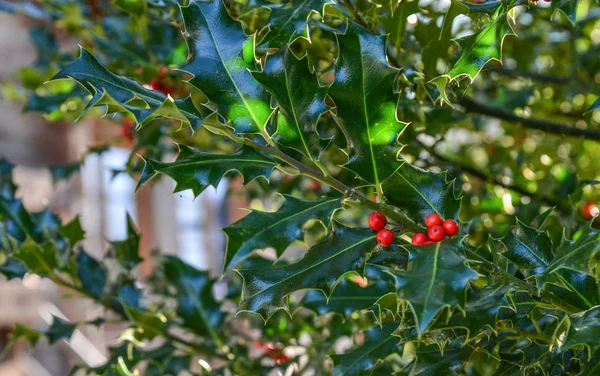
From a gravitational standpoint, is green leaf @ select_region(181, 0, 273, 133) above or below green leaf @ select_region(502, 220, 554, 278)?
above

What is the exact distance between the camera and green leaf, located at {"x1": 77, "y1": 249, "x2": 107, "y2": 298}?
133 cm

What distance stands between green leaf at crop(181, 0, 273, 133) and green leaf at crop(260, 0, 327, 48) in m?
0.09

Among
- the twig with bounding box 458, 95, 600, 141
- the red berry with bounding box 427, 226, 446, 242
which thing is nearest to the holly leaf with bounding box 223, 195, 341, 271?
the red berry with bounding box 427, 226, 446, 242

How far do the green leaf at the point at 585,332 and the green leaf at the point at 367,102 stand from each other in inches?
9.3

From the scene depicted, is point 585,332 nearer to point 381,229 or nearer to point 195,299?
point 381,229

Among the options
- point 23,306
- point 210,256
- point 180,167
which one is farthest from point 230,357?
point 210,256

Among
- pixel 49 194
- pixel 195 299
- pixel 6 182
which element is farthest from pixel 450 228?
pixel 49 194

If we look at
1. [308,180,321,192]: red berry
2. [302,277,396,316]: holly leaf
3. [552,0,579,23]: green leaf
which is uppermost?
[552,0,579,23]: green leaf

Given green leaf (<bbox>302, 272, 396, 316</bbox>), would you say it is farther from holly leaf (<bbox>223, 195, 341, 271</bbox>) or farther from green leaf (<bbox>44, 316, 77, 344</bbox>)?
green leaf (<bbox>44, 316, 77, 344</bbox>)

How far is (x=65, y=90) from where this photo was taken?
1.61 m

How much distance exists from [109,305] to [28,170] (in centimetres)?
205

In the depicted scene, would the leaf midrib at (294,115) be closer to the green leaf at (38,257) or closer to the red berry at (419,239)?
the red berry at (419,239)

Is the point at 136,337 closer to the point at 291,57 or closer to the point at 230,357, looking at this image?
the point at 230,357

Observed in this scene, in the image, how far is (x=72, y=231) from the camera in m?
1.28
